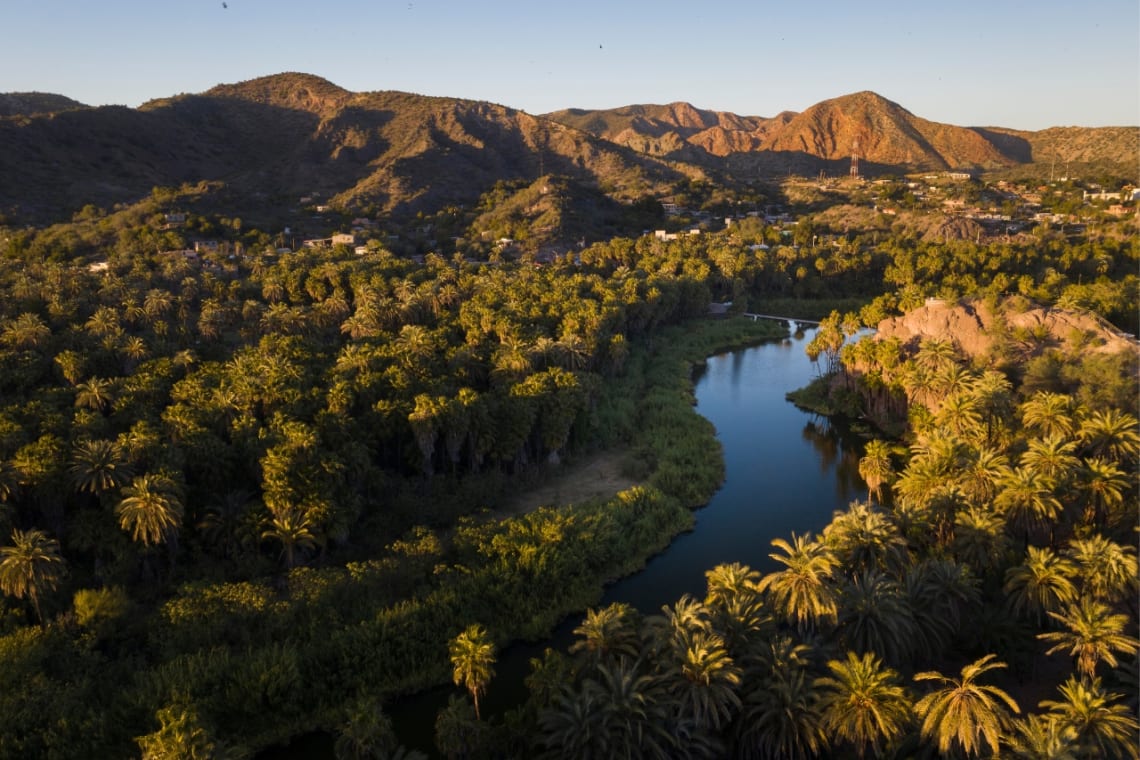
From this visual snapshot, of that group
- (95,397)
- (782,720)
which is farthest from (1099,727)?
(95,397)

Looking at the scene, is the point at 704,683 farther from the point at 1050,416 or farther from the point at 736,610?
the point at 1050,416

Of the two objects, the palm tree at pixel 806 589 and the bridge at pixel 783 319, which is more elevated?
the palm tree at pixel 806 589

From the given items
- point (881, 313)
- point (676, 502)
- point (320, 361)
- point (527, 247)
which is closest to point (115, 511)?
point (320, 361)

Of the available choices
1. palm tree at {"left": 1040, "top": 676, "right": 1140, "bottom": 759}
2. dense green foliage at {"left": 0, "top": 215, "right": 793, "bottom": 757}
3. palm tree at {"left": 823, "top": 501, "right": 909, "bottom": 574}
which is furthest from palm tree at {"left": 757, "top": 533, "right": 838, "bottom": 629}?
dense green foliage at {"left": 0, "top": 215, "right": 793, "bottom": 757}

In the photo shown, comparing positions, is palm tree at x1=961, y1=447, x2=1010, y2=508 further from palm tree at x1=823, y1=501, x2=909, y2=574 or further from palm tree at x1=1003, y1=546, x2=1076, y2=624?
palm tree at x1=823, y1=501, x2=909, y2=574

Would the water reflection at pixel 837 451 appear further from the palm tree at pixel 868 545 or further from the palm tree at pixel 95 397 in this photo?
the palm tree at pixel 95 397

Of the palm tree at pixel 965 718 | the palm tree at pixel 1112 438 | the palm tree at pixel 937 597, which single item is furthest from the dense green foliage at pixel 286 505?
the palm tree at pixel 1112 438
